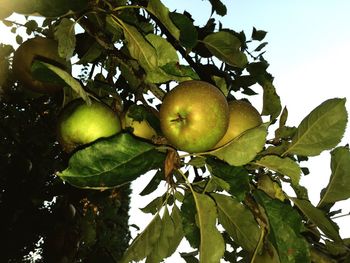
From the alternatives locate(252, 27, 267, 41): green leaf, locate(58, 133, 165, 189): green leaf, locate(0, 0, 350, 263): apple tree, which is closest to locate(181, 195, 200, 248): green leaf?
locate(0, 0, 350, 263): apple tree

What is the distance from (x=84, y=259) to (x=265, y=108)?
190 inches

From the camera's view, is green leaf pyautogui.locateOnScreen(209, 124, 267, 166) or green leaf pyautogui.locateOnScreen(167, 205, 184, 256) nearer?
green leaf pyautogui.locateOnScreen(209, 124, 267, 166)

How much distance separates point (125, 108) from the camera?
182 centimetres

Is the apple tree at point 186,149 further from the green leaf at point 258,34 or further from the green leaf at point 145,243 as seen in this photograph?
the green leaf at point 258,34

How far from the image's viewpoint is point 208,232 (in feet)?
5.02

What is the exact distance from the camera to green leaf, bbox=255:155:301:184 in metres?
1.53

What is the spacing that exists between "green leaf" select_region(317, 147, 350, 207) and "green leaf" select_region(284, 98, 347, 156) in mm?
137

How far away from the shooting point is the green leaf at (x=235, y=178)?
136 cm

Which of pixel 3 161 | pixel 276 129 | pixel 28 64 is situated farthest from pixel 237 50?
pixel 3 161

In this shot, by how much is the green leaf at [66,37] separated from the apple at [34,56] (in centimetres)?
26

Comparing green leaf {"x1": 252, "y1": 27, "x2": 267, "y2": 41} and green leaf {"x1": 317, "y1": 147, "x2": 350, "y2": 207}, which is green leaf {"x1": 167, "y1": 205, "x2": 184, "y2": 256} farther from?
green leaf {"x1": 252, "y1": 27, "x2": 267, "y2": 41}

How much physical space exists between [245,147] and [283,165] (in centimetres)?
28

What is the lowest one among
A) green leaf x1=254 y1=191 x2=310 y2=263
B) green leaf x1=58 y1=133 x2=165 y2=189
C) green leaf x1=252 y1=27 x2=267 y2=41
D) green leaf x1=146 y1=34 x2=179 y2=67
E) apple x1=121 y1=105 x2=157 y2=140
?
green leaf x1=254 y1=191 x2=310 y2=263

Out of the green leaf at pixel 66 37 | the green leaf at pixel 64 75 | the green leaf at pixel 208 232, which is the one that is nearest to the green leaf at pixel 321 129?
the green leaf at pixel 208 232
